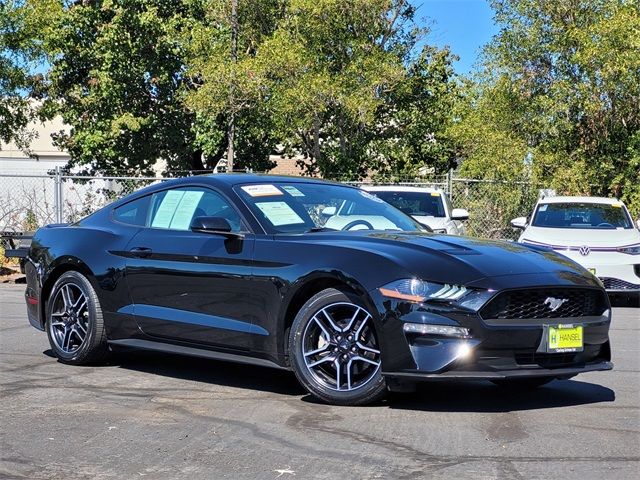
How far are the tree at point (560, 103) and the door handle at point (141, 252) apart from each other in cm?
1477

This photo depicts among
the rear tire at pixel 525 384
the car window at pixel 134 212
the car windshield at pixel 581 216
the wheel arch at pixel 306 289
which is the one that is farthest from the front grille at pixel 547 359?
the car windshield at pixel 581 216

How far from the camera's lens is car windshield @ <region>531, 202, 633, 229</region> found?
49.6 ft

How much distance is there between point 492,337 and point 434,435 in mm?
678

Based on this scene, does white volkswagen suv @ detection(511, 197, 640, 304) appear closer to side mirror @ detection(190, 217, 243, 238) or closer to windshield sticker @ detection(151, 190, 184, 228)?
windshield sticker @ detection(151, 190, 184, 228)

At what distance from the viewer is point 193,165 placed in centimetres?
3089

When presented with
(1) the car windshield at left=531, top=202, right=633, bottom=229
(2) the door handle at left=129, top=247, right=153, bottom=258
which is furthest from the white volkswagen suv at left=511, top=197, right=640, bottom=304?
(2) the door handle at left=129, top=247, right=153, bottom=258

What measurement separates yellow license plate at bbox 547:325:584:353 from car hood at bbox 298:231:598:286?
0.95ft

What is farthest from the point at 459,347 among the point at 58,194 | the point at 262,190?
the point at 58,194

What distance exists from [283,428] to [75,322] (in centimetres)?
275

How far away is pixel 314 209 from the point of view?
6895mm

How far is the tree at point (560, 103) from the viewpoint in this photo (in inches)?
801

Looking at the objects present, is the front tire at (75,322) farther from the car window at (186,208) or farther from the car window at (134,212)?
the car window at (186,208)

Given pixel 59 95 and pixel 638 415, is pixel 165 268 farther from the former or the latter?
pixel 59 95

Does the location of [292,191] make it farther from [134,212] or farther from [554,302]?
[554,302]
